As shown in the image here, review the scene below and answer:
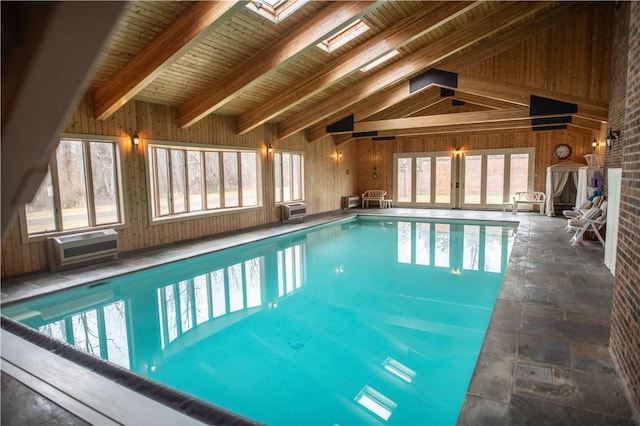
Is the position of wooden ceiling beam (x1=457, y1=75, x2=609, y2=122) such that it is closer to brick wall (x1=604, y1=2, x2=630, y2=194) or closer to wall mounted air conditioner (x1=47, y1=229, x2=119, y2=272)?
brick wall (x1=604, y1=2, x2=630, y2=194)

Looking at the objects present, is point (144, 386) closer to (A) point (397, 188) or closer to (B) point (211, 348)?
(B) point (211, 348)

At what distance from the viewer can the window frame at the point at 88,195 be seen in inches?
211

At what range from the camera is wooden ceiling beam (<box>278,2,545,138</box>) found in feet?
21.9

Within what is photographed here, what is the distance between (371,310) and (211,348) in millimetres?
1855

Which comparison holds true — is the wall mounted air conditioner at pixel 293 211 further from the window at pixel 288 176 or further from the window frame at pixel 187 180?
the window frame at pixel 187 180

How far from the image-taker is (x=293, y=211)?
10406 mm

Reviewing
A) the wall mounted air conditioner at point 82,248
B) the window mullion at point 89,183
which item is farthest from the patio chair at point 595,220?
the window mullion at point 89,183

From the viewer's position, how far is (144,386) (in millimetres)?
2482

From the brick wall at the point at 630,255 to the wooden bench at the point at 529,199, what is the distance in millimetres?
9453

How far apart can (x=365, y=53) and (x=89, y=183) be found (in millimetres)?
5153

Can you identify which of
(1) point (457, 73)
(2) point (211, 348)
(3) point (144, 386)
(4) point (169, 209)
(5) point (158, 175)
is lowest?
(2) point (211, 348)

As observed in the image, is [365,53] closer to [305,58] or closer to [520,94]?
[305,58]

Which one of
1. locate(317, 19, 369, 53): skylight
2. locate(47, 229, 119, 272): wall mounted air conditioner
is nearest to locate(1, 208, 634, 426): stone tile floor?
locate(47, 229, 119, 272): wall mounted air conditioner

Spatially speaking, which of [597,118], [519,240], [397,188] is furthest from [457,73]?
[397,188]
